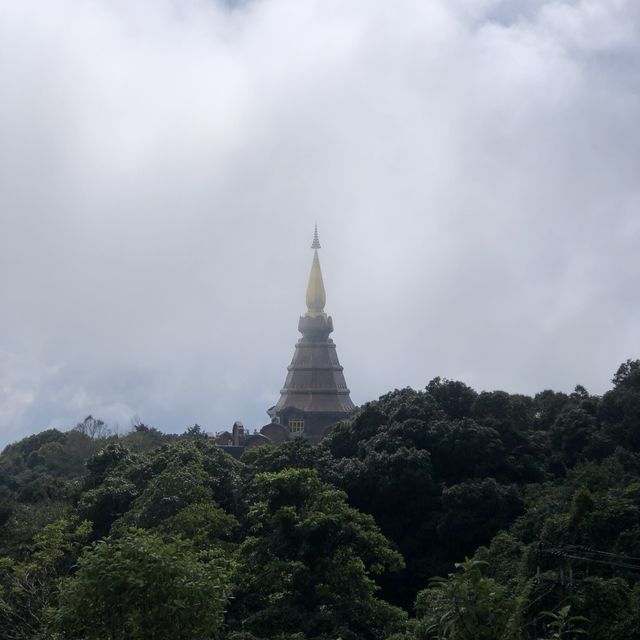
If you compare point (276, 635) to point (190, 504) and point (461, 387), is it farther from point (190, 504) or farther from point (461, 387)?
point (461, 387)

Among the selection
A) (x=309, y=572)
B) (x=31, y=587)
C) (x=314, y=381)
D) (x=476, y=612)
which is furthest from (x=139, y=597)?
(x=314, y=381)

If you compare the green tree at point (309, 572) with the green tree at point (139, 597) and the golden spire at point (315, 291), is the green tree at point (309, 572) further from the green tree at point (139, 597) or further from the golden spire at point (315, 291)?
the golden spire at point (315, 291)

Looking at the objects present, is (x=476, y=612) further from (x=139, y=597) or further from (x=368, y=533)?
(x=368, y=533)

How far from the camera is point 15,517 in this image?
45219 millimetres

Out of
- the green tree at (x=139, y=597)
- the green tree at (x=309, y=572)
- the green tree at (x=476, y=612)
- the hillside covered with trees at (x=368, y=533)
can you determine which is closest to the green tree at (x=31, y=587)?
the hillside covered with trees at (x=368, y=533)

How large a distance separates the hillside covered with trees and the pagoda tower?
109 feet

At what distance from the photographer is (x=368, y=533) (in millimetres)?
28125

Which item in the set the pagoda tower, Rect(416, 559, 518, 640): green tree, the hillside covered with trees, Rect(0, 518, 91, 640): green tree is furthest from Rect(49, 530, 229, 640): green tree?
the pagoda tower

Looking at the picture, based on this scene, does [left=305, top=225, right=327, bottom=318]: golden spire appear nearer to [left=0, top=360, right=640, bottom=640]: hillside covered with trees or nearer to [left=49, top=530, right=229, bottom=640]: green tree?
[left=0, top=360, right=640, bottom=640]: hillside covered with trees

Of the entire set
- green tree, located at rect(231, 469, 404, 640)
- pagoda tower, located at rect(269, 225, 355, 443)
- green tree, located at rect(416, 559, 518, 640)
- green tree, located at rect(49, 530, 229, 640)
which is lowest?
green tree, located at rect(416, 559, 518, 640)

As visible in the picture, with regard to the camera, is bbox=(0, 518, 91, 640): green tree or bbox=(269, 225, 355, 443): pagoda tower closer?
bbox=(0, 518, 91, 640): green tree

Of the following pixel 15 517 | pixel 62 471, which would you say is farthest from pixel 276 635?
pixel 62 471

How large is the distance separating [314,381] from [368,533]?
199 ft

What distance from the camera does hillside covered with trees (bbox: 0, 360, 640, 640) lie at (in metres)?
22.4
